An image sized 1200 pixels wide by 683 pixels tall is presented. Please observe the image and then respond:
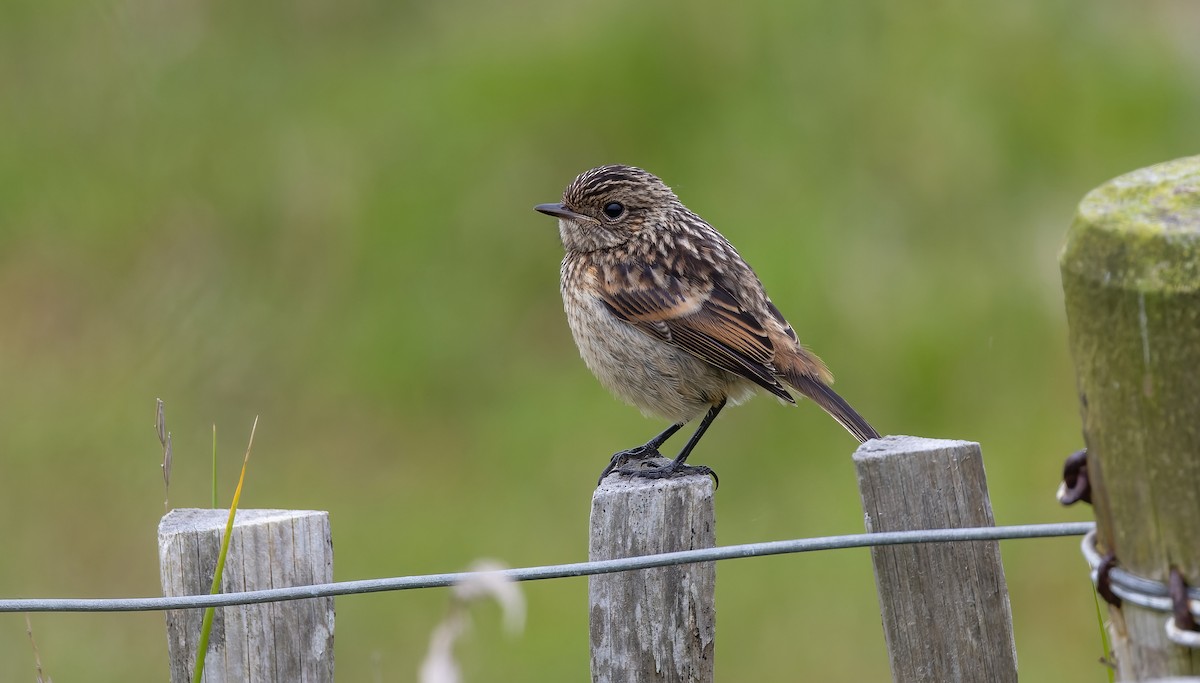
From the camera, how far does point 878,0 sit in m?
9.95

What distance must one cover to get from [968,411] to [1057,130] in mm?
2060

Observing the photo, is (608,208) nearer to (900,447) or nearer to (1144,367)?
(900,447)

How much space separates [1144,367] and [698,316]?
3.10 m

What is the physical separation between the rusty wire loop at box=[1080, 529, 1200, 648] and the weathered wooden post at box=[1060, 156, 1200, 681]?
0.06ft

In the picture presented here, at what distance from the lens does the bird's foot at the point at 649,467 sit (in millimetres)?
4395

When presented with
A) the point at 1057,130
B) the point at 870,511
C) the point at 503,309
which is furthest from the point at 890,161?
the point at 870,511

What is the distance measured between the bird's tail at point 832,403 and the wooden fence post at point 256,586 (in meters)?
2.10

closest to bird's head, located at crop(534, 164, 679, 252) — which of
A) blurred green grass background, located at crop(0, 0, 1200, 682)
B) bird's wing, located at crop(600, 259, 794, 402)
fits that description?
bird's wing, located at crop(600, 259, 794, 402)

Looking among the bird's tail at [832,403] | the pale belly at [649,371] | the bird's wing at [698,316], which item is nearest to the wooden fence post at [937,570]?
the bird's tail at [832,403]

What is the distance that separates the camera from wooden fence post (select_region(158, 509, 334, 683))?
3.35 m

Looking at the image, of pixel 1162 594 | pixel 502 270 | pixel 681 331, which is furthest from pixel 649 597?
pixel 502 270

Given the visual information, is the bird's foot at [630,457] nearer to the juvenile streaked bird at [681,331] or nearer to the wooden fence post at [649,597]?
the juvenile streaked bird at [681,331]

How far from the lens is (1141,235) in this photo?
240 cm

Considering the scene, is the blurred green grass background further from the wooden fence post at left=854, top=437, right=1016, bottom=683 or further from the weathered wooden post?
the weathered wooden post
